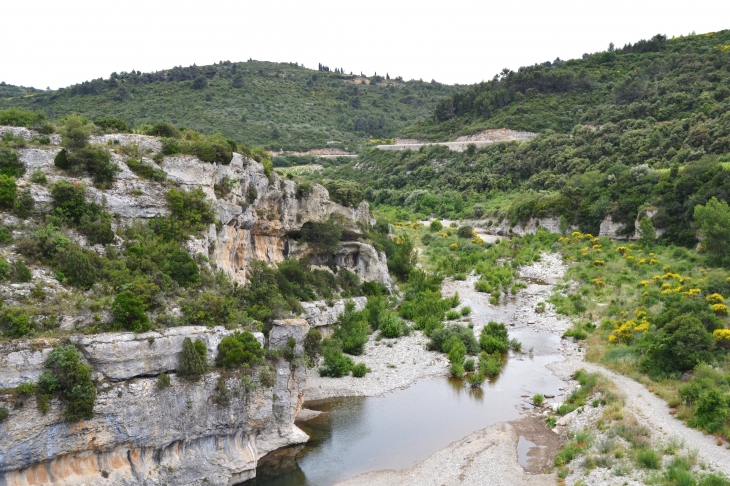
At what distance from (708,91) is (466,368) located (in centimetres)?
7368

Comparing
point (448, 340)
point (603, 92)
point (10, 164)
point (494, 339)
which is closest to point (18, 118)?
point (10, 164)

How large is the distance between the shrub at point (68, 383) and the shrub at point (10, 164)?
12319mm

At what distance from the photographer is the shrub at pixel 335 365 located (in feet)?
123

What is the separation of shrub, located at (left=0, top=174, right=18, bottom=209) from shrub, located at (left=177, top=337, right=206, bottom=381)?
11323 mm

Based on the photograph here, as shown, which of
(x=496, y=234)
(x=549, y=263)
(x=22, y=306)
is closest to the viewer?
(x=22, y=306)

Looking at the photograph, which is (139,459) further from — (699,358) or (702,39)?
(702,39)

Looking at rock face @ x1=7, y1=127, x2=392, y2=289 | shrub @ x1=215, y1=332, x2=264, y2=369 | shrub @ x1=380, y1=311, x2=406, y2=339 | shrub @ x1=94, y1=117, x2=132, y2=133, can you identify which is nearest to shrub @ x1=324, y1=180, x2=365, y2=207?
rock face @ x1=7, y1=127, x2=392, y2=289

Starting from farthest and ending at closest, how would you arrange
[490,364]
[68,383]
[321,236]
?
1. [321,236]
2. [490,364]
3. [68,383]

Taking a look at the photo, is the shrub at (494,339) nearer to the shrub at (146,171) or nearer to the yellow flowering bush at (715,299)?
the yellow flowering bush at (715,299)

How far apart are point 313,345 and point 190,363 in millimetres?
13442

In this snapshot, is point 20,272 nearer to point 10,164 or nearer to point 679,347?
point 10,164

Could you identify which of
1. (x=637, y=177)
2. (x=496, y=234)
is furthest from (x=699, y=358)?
(x=496, y=234)

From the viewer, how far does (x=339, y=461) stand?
27438 mm

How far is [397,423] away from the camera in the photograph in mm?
31609
